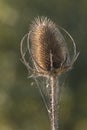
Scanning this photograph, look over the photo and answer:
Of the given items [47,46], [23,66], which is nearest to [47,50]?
[47,46]

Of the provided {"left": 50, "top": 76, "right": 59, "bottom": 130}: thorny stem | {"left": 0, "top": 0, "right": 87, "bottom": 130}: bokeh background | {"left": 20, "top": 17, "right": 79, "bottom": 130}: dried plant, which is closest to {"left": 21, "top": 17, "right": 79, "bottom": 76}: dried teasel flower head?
{"left": 20, "top": 17, "right": 79, "bottom": 130}: dried plant

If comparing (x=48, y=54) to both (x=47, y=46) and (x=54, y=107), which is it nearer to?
(x=47, y=46)

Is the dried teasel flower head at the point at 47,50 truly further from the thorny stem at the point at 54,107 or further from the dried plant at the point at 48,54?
the thorny stem at the point at 54,107

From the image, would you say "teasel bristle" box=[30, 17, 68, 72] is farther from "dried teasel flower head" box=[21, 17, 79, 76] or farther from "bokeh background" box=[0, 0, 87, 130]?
"bokeh background" box=[0, 0, 87, 130]

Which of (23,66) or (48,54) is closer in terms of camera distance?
(48,54)

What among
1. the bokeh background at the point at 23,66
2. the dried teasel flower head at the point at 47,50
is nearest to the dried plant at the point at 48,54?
the dried teasel flower head at the point at 47,50

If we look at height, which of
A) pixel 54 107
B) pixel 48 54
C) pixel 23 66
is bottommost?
pixel 23 66
